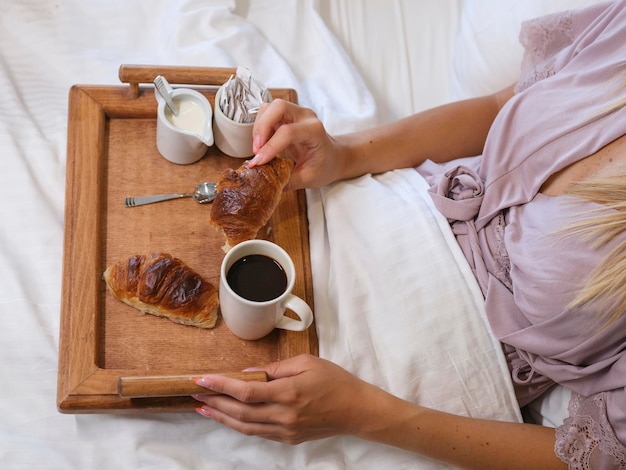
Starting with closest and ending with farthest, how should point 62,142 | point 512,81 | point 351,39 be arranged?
point 62,142 → point 512,81 → point 351,39

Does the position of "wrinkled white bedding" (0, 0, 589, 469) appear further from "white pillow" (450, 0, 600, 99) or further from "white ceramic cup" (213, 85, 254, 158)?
"white ceramic cup" (213, 85, 254, 158)

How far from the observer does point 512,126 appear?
1.03 m

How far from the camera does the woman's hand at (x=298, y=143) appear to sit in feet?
3.25

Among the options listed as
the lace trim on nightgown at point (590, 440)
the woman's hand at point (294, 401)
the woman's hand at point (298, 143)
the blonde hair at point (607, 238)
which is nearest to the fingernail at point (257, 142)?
the woman's hand at point (298, 143)

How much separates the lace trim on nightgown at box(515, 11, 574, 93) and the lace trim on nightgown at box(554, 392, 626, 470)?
55cm

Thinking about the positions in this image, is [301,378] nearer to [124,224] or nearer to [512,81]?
[124,224]

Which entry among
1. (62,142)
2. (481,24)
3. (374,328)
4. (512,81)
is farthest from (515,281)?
(62,142)

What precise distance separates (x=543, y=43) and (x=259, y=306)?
0.70m

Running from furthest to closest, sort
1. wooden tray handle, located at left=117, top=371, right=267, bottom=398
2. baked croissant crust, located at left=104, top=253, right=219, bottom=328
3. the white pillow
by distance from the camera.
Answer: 1. the white pillow
2. baked croissant crust, located at left=104, top=253, right=219, bottom=328
3. wooden tray handle, located at left=117, top=371, right=267, bottom=398

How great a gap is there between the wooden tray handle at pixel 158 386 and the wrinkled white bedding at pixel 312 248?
172 mm

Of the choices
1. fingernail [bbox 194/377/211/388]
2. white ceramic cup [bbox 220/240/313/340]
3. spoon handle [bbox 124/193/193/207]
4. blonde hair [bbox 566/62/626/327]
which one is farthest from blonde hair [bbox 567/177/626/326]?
spoon handle [bbox 124/193/193/207]

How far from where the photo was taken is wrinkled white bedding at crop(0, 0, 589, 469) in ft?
3.12

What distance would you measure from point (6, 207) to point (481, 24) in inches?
42.3

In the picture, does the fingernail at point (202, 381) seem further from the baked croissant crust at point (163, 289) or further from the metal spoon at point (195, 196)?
the metal spoon at point (195, 196)
